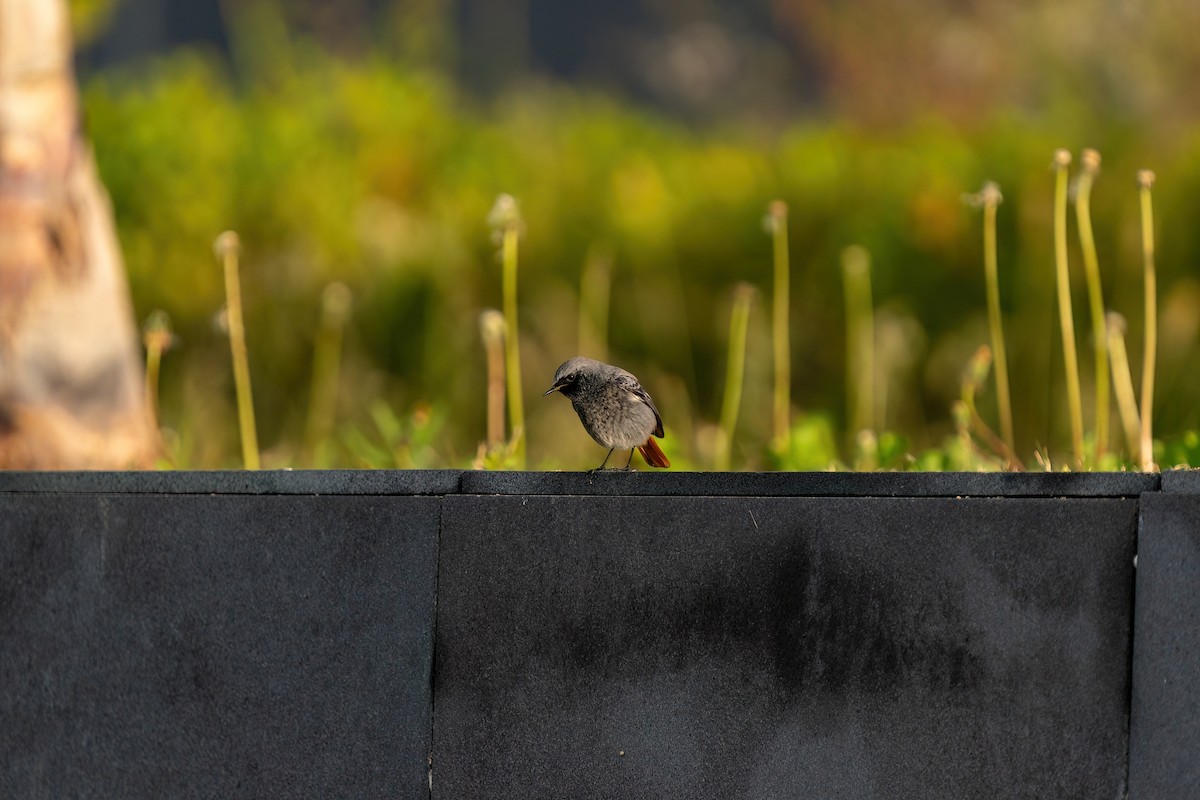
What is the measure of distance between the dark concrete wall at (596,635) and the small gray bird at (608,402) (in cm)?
19

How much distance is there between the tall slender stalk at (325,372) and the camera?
241 inches

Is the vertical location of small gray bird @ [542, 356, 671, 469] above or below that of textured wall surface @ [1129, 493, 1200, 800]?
above

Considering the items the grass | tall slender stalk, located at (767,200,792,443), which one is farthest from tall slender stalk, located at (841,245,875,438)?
tall slender stalk, located at (767,200,792,443)

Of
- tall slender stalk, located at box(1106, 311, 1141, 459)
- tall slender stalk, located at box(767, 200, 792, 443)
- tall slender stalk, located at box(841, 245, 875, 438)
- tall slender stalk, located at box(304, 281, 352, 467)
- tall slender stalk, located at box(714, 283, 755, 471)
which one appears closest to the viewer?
tall slender stalk, located at box(1106, 311, 1141, 459)

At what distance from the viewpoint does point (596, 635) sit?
3096mm

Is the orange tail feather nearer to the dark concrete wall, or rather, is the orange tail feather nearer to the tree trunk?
the dark concrete wall

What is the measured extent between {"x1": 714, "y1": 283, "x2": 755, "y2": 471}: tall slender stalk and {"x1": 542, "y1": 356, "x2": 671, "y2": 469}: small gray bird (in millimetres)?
1307

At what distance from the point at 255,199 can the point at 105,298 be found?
1687 millimetres

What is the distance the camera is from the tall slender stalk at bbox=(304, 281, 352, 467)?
6.12 meters

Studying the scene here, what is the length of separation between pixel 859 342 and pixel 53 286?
3226 millimetres

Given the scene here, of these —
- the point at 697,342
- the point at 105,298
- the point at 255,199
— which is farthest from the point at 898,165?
the point at 105,298

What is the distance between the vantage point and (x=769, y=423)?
6457 mm

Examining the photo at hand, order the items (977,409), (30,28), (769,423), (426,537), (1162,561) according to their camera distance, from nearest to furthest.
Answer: (1162,561)
(426,537)
(30,28)
(977,409)
(769,423)

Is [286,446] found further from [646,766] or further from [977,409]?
[646,766]
